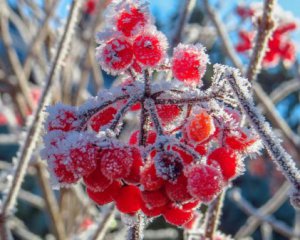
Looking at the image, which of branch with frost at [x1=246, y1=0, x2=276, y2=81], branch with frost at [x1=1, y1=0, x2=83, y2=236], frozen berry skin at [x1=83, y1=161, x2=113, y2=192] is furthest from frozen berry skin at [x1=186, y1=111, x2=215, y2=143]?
branch with frost at [x1=1, y1=0, x2=83, y2=236]

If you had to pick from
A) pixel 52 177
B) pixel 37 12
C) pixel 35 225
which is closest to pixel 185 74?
pixel 52 177

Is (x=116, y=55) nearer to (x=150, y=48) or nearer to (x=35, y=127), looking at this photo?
(x=150, y=48)

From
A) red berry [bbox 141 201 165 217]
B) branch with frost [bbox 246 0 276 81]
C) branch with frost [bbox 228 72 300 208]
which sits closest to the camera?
branch with frost [bbox 228 72 300 208]

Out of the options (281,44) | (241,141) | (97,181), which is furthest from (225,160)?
(281,44)

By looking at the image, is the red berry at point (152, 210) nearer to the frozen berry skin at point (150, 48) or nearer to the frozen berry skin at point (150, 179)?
the frozen berry skin at point (150, 179)

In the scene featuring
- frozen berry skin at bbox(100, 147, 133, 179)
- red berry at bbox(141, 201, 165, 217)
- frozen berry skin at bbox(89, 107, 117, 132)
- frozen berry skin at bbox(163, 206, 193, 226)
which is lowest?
frozen berry skin at bbox(163, 206, 193, 226)

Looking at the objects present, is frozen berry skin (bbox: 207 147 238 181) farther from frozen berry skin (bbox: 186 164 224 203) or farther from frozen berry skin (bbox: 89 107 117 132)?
frozen berry skin (bbox: 89 107 117 132)

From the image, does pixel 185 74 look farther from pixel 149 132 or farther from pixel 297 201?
pixel 297 201
